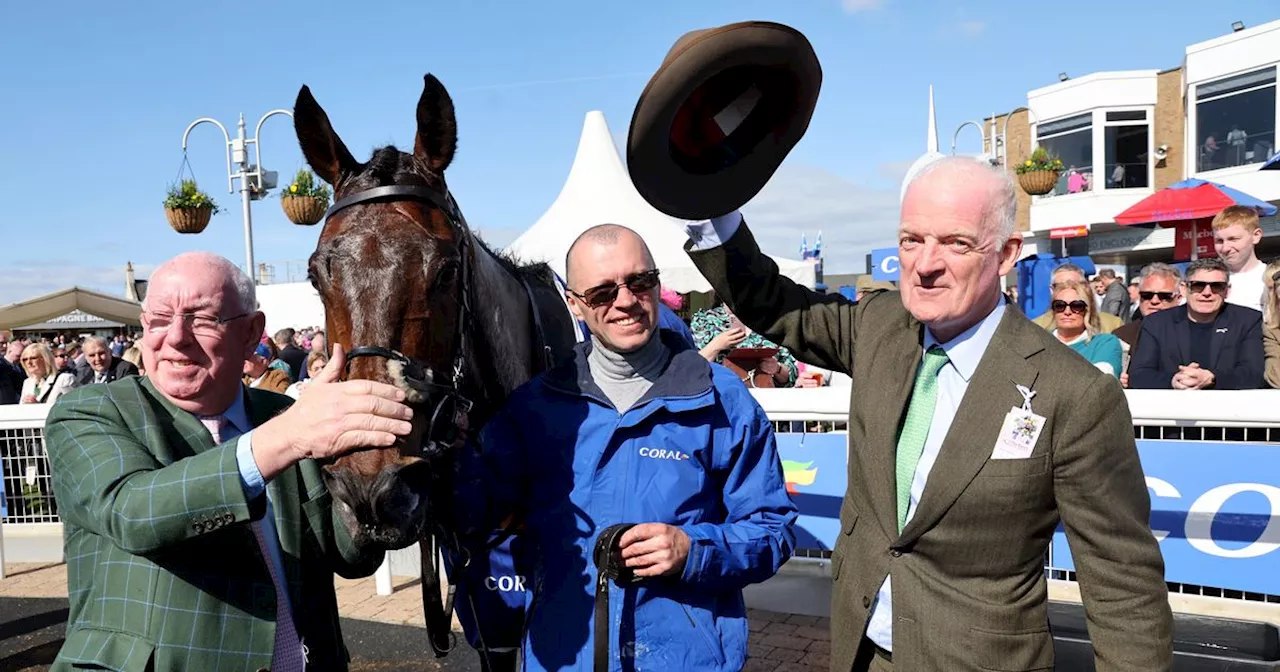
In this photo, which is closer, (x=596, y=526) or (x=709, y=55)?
(x=709, y=55)

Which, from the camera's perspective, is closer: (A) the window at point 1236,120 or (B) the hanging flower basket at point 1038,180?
(B) the hanging flower basket at point 1038,180

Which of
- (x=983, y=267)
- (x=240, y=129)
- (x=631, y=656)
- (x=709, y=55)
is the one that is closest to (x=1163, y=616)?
(x=983, y=267)

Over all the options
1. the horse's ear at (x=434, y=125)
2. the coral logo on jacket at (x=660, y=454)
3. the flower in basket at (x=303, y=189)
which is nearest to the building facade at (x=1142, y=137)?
the flower in basket at (x=303, y=189)

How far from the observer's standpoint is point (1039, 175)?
16547 millimetres

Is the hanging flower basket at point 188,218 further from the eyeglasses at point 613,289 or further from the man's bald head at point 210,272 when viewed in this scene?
the eyeglasses at point 613,289

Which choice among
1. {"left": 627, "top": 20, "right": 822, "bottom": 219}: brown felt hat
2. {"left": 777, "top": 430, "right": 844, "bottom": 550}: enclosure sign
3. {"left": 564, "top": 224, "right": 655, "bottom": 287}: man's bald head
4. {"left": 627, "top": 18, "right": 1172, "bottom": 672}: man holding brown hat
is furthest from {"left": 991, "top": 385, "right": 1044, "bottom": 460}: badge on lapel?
{"left": 777, "top": 430, "right": 844, "bottom": 550}: enclosure sign

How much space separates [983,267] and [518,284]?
2.04m

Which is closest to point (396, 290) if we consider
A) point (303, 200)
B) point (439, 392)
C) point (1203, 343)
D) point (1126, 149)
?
point (439, 392)

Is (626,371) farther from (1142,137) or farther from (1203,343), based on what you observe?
(1142,137)

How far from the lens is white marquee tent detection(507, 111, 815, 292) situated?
1175 cm

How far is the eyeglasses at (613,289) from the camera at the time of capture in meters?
2.14

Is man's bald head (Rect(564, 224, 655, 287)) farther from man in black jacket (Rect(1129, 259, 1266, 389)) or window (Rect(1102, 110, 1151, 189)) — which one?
window (Rect(1102, 110, 1151, 189))

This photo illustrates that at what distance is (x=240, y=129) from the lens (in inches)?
476

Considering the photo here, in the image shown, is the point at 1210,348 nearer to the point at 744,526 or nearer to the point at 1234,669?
the point at 1234,669
